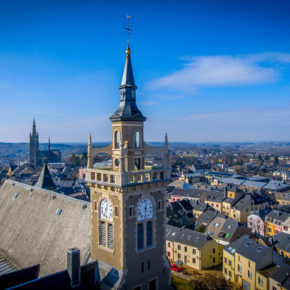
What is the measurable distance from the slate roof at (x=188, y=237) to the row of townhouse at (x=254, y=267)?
509 cm

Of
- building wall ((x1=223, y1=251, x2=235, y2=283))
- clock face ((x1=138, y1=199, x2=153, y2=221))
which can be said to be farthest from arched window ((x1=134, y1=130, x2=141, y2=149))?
building wall ((x1=223, y1=251, x2=235, y2=283))

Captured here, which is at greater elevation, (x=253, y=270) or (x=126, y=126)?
(x=126, y=126)

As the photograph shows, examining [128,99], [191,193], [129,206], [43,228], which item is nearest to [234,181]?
[191,193]

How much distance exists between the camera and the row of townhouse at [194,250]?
183 ft

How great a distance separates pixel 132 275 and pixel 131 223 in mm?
4070

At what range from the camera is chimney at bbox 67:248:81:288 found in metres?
22.2

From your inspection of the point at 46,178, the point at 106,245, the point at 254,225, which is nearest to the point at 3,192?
the point at 46,178

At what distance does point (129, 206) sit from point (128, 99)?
8.66 meters

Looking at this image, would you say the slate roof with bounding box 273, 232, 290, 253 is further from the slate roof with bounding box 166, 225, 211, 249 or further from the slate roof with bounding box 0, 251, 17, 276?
the slate roof with bounding box 0, 251, 17, 276

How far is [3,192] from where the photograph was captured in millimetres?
40906

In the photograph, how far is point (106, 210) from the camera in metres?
23.6

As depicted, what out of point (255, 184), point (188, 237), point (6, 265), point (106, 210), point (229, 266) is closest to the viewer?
point (106, 210)

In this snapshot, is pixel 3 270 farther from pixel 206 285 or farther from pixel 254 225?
pixel 254 225

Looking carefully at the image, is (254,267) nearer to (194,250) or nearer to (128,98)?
(194,250)
